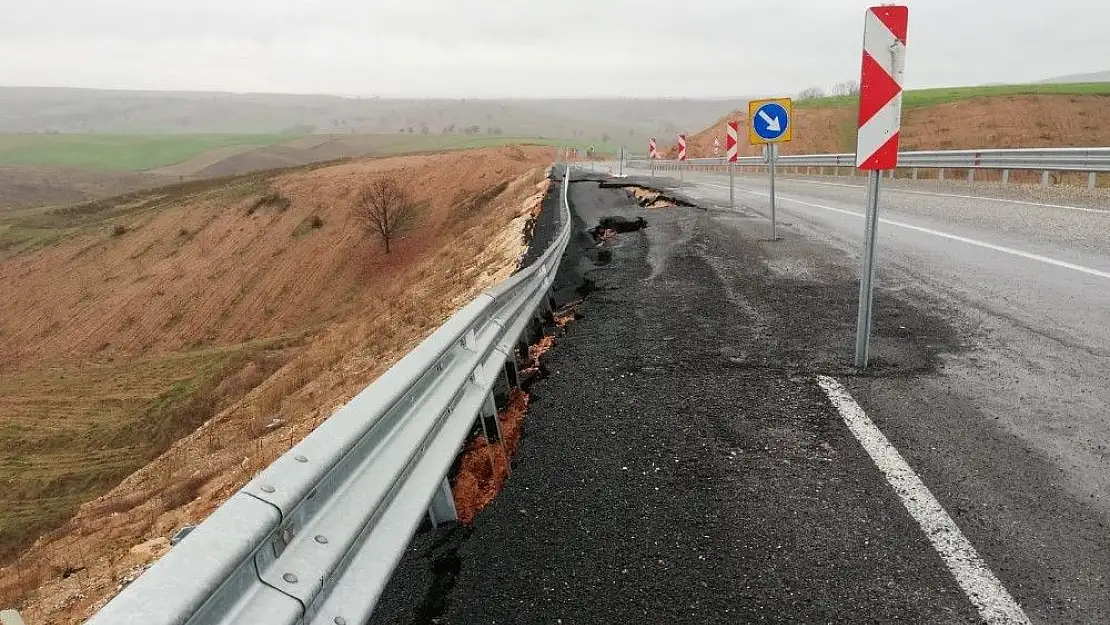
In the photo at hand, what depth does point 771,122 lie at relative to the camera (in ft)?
37.4

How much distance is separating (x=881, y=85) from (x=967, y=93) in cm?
8366

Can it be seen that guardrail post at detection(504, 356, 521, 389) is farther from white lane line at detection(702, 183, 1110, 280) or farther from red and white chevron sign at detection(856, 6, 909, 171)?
white lane line at detection(702, 183, 1110, 280)

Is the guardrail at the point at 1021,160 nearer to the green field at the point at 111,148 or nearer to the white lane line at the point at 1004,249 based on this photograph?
the white lane line at the point at 1004,249

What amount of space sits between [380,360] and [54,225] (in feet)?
239

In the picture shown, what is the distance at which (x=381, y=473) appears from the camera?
241cm

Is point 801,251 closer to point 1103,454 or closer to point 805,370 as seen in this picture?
point 805,370

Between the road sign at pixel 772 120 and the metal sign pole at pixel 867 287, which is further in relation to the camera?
the road sign at pixel 772 120

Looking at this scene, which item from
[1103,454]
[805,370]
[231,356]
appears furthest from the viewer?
[231,356]

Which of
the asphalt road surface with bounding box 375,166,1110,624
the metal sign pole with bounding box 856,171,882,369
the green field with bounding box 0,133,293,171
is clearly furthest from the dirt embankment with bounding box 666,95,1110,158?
the green field with bounding box 0,133,293,171

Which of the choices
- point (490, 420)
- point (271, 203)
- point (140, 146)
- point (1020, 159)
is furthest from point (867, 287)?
point (140, 146)

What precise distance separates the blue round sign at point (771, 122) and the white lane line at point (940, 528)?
8224mm

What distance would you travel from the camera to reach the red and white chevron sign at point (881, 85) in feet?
14.6

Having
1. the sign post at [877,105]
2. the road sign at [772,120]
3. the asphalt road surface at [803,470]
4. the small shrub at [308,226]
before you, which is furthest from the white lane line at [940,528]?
the small shrub at [308,226]

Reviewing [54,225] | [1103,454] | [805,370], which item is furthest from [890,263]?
[54,225]
